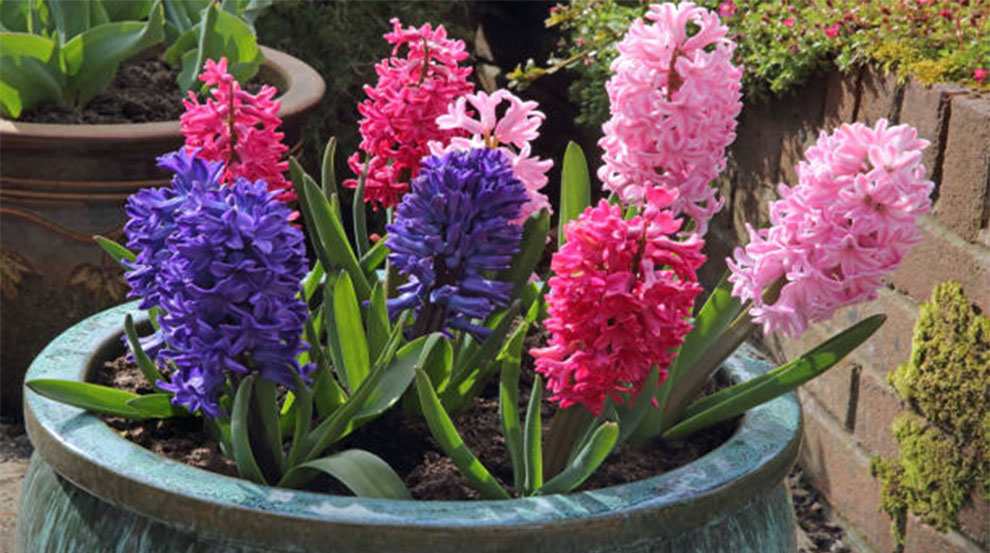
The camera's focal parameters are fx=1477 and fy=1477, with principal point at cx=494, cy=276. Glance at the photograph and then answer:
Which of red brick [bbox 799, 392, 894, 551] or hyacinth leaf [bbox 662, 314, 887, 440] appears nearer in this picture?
hyacinth leaf [bbox 662, 314, 887, 440]

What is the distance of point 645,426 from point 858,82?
1.54 meters

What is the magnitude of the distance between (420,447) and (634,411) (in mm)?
292

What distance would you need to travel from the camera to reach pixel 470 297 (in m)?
1.58

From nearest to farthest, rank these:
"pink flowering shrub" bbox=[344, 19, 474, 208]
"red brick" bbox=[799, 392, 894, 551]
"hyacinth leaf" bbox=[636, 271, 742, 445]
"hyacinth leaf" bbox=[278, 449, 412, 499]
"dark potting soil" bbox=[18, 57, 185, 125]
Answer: "hyacinth leaf" bbox=[278, 449, 412, 499] < "hyacinth leaf" bbox=[636, 271, 742, 445] < "pink flowering shrub" bbox=[344, 19, 474, 208] < "red brick" bbox=[799, 392, 894, 551] < "dark potting soil" bbox=[18, 57, 185, 125]

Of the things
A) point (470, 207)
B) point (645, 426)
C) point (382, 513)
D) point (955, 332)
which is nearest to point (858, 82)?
point (955, 332)

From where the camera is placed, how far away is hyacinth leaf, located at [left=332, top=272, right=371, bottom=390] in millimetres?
1688

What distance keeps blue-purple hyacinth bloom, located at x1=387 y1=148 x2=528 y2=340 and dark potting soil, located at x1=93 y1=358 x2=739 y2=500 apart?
208 mm

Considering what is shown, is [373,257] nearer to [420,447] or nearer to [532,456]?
[420,447]

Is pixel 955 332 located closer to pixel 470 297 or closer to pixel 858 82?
pixel 858 82

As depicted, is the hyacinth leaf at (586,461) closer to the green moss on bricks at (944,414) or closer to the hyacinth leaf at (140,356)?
the hyacinth leaf at (140,356)

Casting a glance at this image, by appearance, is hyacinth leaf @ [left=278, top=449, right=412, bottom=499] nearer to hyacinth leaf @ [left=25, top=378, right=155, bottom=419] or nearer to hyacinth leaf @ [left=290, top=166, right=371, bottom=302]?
hyacinth leaf @ [left=25, top=378, right=155, bottom=419]

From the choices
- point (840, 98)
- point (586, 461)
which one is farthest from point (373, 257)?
point (840, 98)

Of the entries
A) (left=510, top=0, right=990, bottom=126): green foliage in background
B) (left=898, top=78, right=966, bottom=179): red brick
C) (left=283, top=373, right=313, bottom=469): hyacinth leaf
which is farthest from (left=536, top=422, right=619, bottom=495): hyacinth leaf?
(left=510, top=0, right=990, bottom=126): green foliage in background

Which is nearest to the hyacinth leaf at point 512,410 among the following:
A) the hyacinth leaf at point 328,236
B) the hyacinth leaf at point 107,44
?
the hyacinth leaf at point 328,236
